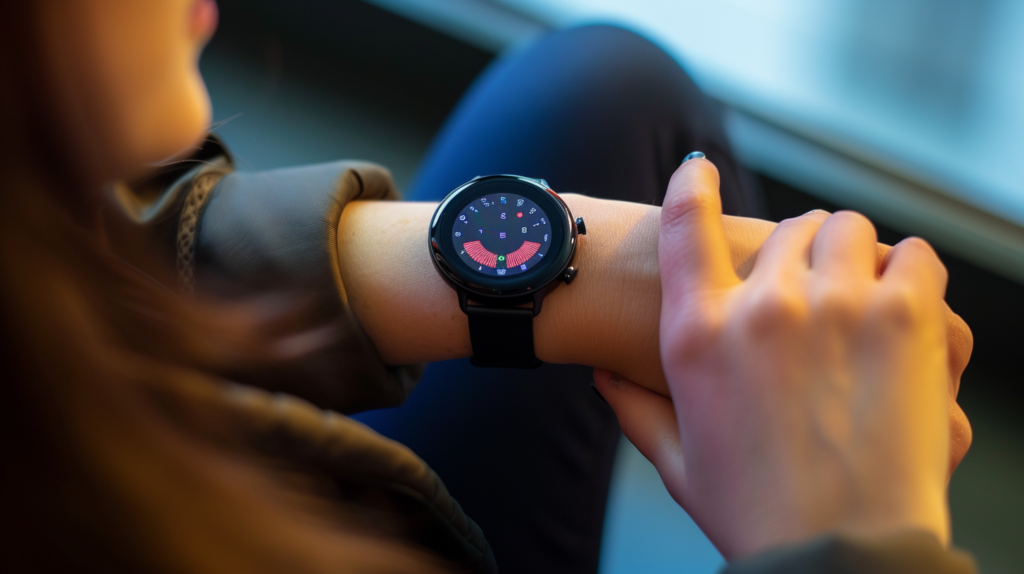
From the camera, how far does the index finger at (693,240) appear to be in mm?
582

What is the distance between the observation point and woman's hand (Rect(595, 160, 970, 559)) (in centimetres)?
47

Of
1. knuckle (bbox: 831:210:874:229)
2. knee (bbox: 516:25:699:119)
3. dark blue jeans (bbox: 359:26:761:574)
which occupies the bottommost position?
dark blue jeans (bbox: 359:26:761:574)

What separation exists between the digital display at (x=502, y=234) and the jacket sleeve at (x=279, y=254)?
0.15 metres

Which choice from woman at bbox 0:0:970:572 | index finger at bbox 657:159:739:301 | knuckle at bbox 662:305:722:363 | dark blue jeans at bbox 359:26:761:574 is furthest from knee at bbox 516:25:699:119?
knuckle at bbox 662:305:722:363

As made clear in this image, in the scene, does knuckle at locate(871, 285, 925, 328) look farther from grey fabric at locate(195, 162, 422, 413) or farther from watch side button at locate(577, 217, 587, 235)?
grey fabric at locate(195, 162, 422, 413)

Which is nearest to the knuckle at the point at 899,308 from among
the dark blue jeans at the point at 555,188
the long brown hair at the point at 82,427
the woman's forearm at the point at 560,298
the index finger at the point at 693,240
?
the index finger at the point at 693,240

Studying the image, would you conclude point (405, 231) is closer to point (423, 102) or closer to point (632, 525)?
point (632, 525)

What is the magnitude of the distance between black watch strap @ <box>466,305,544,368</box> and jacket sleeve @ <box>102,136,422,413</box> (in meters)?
0.12

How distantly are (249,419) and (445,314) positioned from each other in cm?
30

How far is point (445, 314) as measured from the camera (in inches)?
29.8

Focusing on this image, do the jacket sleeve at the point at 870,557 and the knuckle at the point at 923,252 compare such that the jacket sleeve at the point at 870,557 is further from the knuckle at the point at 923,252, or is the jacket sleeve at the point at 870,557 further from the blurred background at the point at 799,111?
the blurred background at the point at 799,111

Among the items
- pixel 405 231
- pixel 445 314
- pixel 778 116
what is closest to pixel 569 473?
pixel 445 314

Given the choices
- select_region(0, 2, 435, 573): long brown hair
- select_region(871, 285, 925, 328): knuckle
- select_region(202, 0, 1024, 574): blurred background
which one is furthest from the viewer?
select_region(202, 0, 1024, 574): blurred background

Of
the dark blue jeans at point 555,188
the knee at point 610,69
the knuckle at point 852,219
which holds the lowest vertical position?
the dark blue jeans at point 555,188
